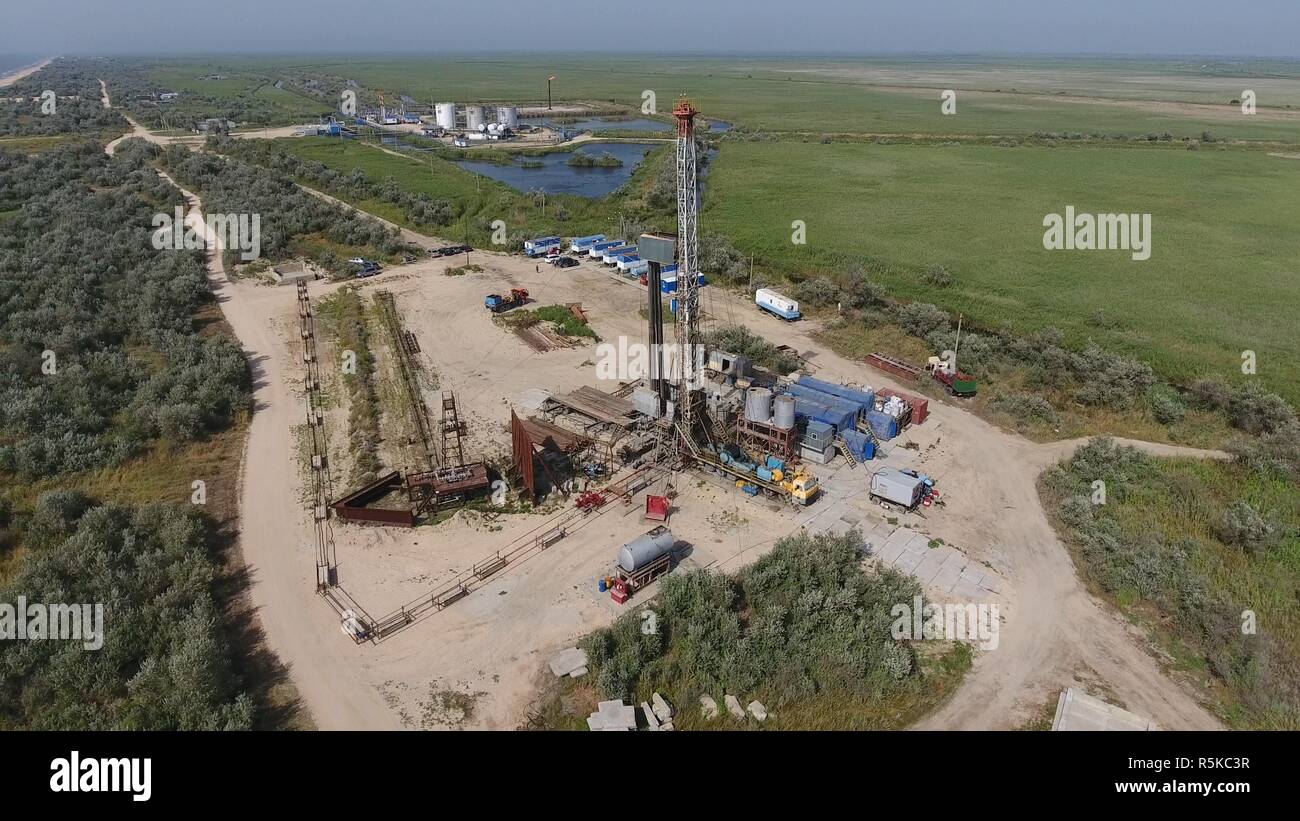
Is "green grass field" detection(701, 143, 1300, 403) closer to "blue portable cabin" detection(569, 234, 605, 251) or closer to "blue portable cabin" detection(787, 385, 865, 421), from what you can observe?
"blue portable cabin" detection(569, 234, 605, 251)

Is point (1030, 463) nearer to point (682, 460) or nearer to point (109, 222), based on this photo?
point (682, 460)

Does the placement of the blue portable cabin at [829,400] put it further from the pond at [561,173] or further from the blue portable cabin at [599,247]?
the pond at [561,173]

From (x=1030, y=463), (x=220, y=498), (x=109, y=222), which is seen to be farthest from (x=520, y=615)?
(x=109, y=222)

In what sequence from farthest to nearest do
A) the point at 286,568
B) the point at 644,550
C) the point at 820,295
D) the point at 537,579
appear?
the point at 820,295, the point at 286,568, the point at 537,579, the point at 644,550

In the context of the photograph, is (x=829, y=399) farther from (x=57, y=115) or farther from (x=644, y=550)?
(x=57, y=115)

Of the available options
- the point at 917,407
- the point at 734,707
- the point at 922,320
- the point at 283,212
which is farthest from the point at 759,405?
the point at 283,212

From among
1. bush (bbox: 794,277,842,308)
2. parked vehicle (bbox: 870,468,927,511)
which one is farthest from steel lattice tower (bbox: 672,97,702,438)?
bush (bbox: 794,277,842,308)

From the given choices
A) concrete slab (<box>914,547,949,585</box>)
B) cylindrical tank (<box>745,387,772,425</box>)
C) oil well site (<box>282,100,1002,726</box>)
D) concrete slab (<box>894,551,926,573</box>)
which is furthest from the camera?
cylindrical tank (<box>745,387,772,425</box>)
